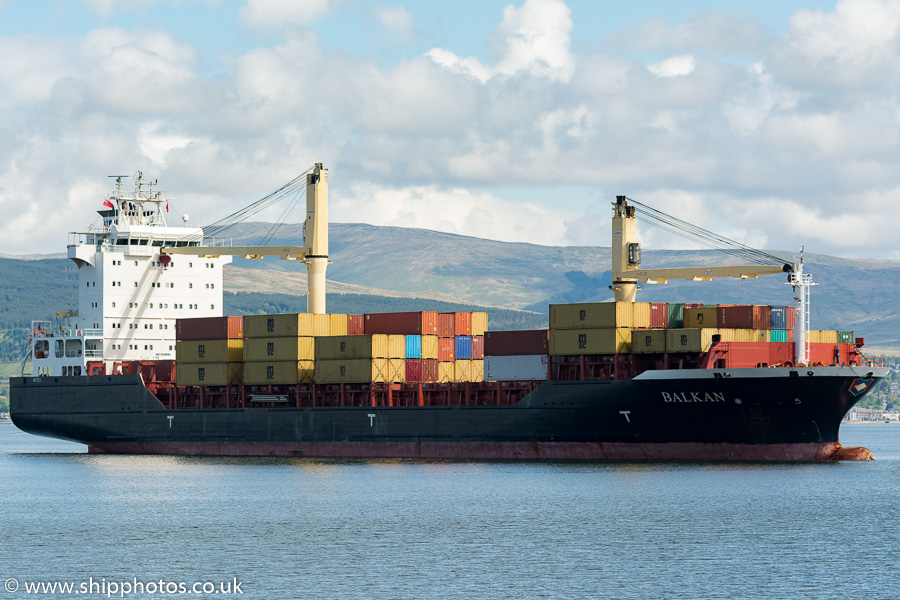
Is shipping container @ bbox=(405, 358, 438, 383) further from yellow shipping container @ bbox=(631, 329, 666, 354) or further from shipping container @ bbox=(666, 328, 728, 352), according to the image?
shipping container @ bbox=(666, 328, 728, 352)

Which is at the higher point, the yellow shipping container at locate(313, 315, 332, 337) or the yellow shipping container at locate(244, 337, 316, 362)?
the yellow shipping container at locate(313, 315, 332, 337)

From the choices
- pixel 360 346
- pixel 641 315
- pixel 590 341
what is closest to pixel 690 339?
pixel 641 315

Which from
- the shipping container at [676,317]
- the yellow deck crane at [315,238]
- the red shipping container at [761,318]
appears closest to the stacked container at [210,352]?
the yellow deck crane at [315,238]

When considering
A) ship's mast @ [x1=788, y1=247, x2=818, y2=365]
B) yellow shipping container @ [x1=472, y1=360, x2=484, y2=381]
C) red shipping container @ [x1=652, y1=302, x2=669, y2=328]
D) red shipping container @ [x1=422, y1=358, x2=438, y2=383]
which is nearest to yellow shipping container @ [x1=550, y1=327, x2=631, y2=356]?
red shipping container @ [x1=652, y1=302, x2=669, y2=328]

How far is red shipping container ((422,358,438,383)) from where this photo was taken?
64.2 m

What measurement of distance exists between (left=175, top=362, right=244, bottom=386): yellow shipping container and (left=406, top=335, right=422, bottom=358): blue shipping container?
9305 millimetres

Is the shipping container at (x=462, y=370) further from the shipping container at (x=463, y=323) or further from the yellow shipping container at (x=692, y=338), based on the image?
the yellow shipping container at (x=692, y=338)

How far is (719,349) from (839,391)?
530 cm

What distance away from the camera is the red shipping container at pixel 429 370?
211 ft

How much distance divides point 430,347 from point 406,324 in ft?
5.87

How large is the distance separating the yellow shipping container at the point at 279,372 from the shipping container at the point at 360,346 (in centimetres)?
116

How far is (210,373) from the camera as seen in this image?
67188 mm

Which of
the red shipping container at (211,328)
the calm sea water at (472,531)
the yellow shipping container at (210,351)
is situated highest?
the red shipping container at (211,328)

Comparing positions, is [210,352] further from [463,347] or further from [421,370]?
[463,347]
